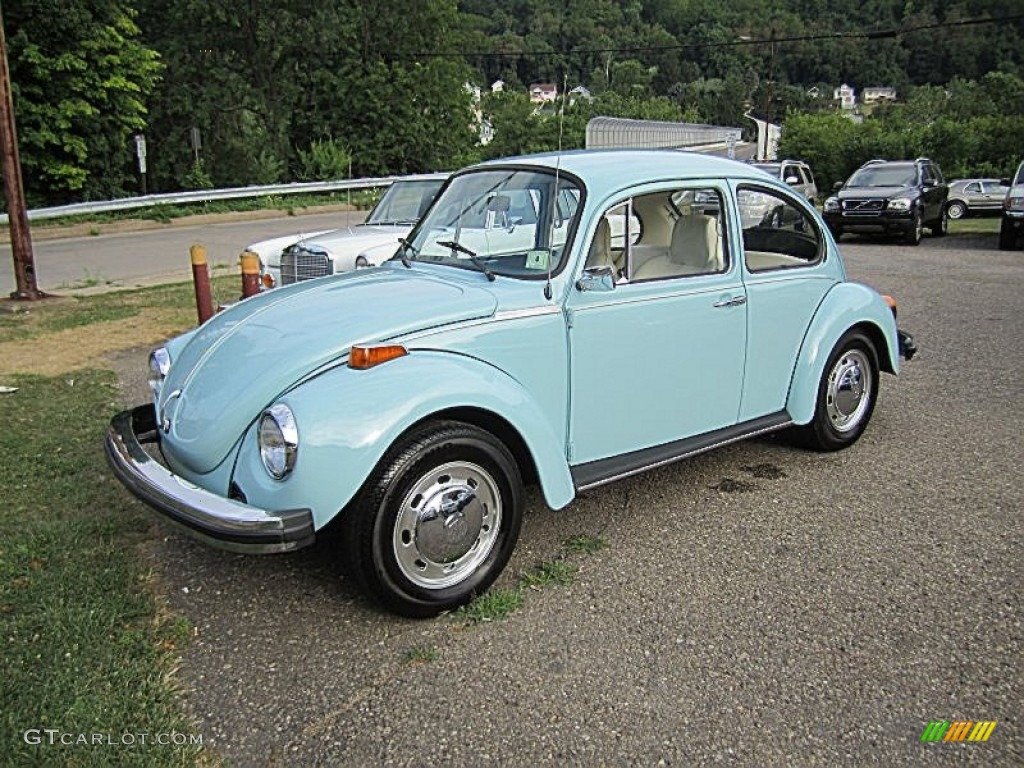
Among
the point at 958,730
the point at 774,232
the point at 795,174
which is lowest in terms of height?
the point at 958,730

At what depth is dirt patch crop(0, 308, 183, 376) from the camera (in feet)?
25.3

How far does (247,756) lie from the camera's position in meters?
2.64

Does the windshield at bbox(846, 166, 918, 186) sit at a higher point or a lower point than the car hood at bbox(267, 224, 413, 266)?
higher

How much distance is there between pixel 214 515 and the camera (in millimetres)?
3062

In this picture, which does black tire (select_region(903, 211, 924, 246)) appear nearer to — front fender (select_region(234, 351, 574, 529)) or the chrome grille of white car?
the chrome grille of white car

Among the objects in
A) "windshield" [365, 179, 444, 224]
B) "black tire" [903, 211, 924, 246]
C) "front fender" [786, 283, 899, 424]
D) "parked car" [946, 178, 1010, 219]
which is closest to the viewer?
"front fender" [786, 283, 899, 424]

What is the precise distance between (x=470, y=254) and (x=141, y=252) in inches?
562

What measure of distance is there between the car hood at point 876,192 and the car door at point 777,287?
14.7 m

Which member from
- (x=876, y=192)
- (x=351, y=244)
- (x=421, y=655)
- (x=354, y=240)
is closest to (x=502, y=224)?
(x=421, y=655)

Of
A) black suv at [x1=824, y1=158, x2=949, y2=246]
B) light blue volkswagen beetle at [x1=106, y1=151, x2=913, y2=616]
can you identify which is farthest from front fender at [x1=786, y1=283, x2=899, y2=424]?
black suv at [x1=824, y1=158, x2=949, y2=246]

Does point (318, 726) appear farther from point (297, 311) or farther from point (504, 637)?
point (297, 311)

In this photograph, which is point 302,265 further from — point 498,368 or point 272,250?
point 498,368

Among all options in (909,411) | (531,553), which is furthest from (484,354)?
(909,411)

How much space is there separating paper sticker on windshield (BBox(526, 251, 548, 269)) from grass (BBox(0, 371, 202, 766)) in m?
2.14
